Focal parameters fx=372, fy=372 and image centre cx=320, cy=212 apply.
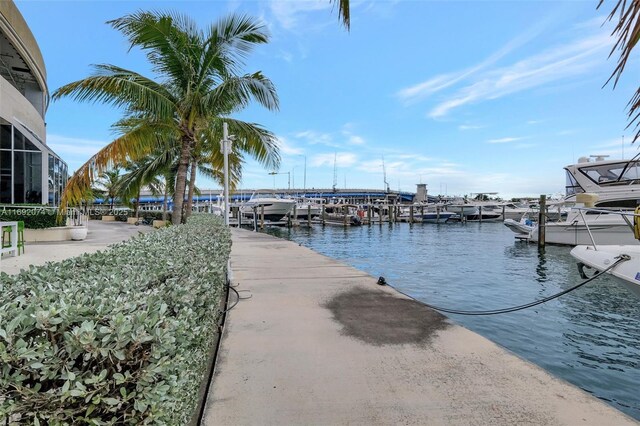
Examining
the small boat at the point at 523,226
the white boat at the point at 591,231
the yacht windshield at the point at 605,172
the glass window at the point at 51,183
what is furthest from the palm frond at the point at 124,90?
the small boat at the point at 523,226

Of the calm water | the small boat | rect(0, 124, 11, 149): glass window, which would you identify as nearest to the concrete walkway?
the calm water

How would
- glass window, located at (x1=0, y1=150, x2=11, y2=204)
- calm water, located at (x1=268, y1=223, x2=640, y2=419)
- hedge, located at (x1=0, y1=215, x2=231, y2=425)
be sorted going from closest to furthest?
hedge, located at (x1=0, y1=215, x2=231, y2=425) → calm water, located at (x1=268, y1=223, x2=640, y2=419) → glass window, located at (x1=0, y1=150, x2=11, y2=204)

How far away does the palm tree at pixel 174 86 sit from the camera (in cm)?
924

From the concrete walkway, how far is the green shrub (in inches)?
487

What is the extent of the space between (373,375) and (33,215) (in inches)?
620

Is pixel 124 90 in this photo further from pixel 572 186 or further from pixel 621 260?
pixel 572 186

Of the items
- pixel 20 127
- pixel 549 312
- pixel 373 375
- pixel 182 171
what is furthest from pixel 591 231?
pixel 20 127

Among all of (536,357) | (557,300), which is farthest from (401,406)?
(557,300)

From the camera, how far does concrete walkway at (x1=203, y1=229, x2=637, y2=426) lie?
288cm

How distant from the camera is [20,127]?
15.9m

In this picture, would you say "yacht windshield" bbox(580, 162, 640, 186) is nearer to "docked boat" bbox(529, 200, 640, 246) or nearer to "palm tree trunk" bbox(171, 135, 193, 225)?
"docked boat" bbox(529, 200, 640, 246)

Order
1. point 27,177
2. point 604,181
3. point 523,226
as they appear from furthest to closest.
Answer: point 523,226 → point 604,181 → point 27,177

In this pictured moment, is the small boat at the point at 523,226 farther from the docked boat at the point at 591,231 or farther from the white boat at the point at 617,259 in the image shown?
the white boat at the point at 617,259

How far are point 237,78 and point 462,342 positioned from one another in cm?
901
